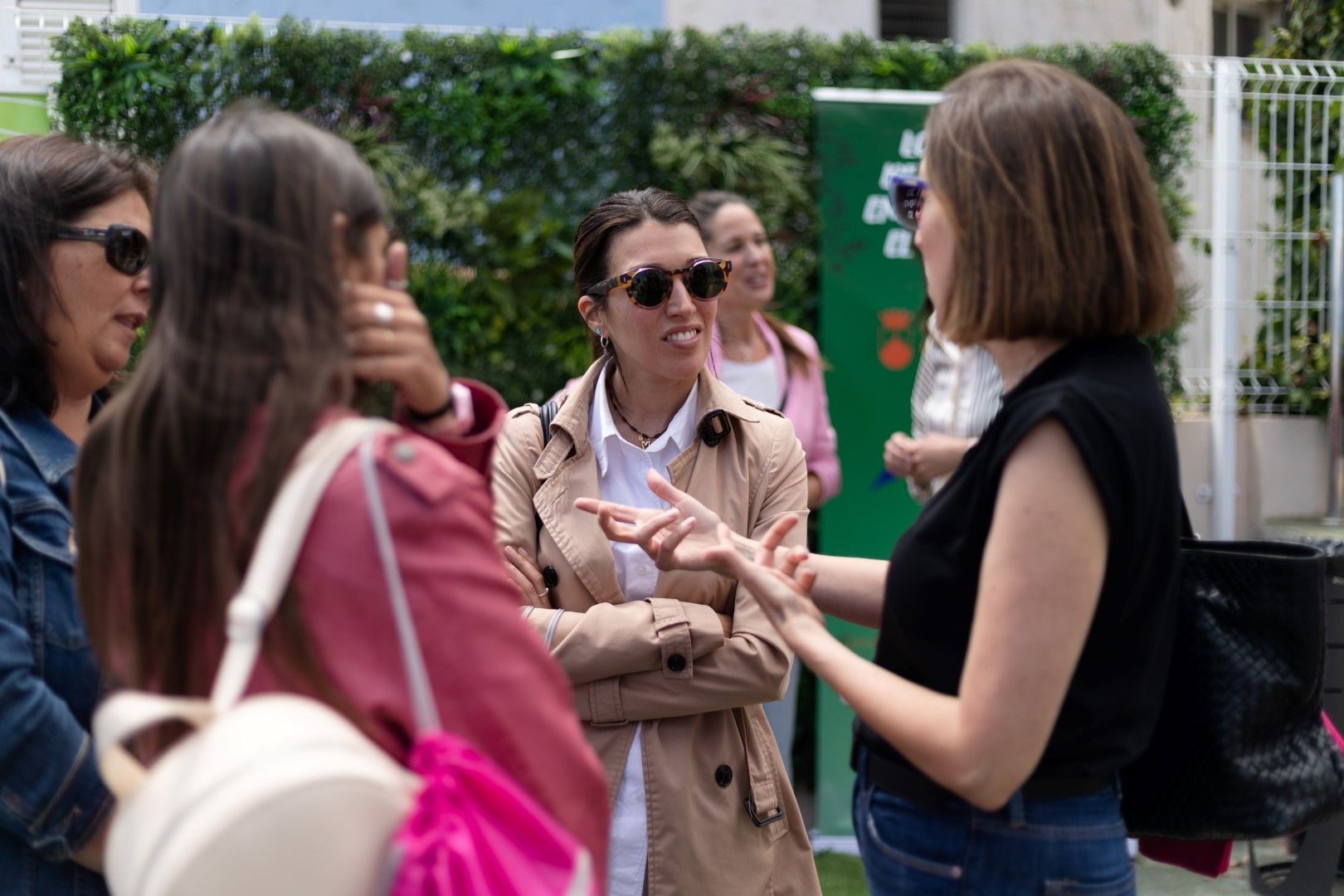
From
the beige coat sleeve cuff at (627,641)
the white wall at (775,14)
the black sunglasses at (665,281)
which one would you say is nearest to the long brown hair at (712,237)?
the black sunglasses at (665,281)

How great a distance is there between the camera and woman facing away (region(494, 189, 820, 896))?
2525 millimetres

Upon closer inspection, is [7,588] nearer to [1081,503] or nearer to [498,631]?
[498,631]

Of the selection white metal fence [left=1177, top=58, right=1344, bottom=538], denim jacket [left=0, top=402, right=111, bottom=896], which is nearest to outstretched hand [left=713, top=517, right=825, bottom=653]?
denim jacket [left=0, top=402, right=111, bottom=896]

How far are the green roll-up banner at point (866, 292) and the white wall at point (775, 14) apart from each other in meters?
3.80

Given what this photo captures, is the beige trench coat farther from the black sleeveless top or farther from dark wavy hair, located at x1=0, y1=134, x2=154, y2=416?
dark wavy hair, located at x1=0, y1=134, x2=154, y2=416

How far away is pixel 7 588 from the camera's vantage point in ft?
6.52

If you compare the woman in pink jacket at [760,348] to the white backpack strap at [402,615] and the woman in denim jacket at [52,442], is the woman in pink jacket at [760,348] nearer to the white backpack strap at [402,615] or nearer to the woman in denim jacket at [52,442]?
the woman in denim jacket at [52,442]

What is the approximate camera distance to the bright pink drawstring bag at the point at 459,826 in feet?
4.07

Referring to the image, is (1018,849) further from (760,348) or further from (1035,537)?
A: (760,348)

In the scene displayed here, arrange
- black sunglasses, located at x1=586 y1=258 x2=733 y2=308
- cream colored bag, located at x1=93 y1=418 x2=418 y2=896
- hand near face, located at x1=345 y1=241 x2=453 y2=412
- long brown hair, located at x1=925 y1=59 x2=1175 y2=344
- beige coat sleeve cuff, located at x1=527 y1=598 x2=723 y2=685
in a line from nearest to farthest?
cream colored bag, located at x1=93 y1=418 x2=418 y2=896 → hand near face, located at x1=345 y1=241 x2=453 y2=412 → long brown hair, located at x1=925 y1=59 x2=1175 y2=344 → beige coat sleeve cuff, located at x1=527 y1=598 x2=723 y2=685 → black sunglasses, located at x1=586 y1=258 x2=733 y2=308

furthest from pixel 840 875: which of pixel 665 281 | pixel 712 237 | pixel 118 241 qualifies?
pixel 118 241

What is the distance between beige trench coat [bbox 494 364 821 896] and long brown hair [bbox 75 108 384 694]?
1157 mm

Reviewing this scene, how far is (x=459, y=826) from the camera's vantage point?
1.26 m

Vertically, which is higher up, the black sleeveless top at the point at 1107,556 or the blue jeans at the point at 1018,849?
the black sleeveless top at the point at 1107,556
